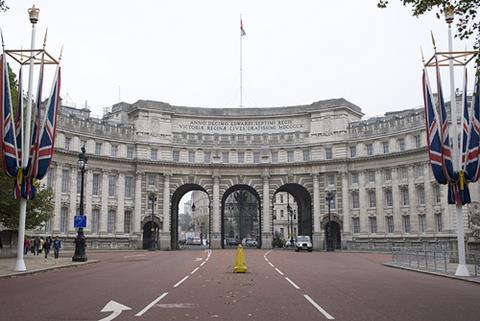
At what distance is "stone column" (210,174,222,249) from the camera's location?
72.1 metres

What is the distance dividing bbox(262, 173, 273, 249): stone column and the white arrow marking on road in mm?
59435

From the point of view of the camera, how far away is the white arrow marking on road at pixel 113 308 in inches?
457

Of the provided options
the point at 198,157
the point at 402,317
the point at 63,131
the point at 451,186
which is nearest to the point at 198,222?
the point at 198,157

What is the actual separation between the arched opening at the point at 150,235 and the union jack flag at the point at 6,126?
4451 centimetres

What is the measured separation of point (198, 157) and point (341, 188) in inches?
825

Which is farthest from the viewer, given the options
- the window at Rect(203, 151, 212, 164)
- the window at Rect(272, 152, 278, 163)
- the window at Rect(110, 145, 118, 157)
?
A: the window at Rect(272, 152, 278, 163)

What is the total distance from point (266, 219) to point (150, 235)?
1683 centimetres

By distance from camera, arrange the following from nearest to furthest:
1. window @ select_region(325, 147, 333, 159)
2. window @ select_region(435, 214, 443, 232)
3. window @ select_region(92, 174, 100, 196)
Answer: window @ select_region(435, 214, 443, 232) → window @ select_region(92, 174, 100, 196) → window @ select_region(325, 147, 333, 159)

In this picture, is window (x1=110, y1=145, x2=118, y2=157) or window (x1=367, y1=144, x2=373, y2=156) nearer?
window (x1=367, y1=144, x2=373, y2=156)

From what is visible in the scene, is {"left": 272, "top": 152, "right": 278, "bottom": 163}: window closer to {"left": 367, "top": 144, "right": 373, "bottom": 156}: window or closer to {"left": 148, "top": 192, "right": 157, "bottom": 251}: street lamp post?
{"left": 367, "top": 144, "right": 373, "bottom": 156}: window

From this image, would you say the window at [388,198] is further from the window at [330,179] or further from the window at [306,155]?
the window at [306,155]

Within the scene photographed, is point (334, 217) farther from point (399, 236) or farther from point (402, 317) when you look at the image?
point (402, 317)

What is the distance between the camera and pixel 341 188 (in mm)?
70188

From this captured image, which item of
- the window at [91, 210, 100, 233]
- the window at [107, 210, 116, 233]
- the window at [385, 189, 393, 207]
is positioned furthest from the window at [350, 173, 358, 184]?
the window at [91, 210, 100, 233]
